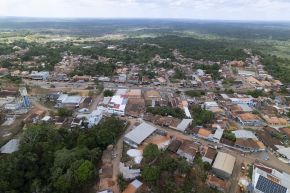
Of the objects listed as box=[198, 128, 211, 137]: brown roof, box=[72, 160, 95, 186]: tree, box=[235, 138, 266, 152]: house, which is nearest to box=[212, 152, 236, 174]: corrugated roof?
box=[235, 138, 266, 152]: house

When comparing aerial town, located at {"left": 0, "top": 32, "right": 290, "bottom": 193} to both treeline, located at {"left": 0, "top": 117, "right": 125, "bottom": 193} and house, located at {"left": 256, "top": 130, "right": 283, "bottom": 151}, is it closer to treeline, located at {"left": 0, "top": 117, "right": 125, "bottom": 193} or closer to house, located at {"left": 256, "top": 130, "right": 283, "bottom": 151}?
house, located at {"left": 256, "top": 130, "right": 283, "bottom": 151}

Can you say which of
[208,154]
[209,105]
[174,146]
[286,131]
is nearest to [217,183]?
[208,154]

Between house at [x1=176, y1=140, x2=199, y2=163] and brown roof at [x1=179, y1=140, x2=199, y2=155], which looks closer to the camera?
house at [x1=176, y1=140, x2=199, y2=163]

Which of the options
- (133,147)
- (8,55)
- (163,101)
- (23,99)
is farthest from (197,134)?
(8,55)

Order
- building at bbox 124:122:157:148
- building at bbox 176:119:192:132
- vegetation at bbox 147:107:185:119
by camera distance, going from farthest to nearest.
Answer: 1. vegetation at bbox 147:107:185:119
2. building at bbox 176:119:192:132
3. building at bbox 124:122:157:148

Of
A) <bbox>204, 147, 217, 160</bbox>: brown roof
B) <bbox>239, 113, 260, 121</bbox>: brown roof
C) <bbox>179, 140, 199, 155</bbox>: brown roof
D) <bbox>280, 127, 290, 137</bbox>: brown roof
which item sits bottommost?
<bbox>280, 127, 290, 137</bbox>: brown roof

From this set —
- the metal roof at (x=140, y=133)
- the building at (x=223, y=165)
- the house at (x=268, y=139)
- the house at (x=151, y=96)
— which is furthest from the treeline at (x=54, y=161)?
the house at (x=268, y=139)
